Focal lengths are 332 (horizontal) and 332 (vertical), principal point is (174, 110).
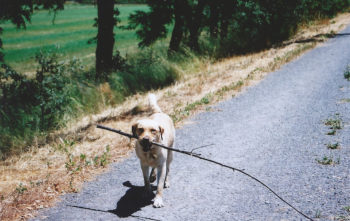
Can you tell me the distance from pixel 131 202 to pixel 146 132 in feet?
3.74

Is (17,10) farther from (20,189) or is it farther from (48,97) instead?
(20,189)

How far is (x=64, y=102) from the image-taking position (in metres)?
8.81

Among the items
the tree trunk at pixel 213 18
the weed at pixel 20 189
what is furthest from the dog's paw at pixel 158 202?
the tree trunk at pixel 213 18

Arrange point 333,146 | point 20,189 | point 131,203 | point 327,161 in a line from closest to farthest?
point 131,203
point 20,189
point 327,161
point 333,146

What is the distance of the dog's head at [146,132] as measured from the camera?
384 cm

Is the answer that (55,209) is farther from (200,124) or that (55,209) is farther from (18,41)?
(18,41)

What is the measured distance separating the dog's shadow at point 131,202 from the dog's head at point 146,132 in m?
0.87

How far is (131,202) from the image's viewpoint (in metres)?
4.44

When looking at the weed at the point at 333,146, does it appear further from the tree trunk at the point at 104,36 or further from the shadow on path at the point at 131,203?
the tree trunk at the point at 104,36

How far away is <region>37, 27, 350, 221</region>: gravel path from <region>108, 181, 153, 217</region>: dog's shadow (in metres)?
0.01

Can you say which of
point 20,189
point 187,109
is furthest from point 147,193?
point 187,109

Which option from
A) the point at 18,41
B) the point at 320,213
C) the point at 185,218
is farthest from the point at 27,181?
the point at 18,41

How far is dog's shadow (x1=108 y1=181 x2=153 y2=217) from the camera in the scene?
4.21 meters

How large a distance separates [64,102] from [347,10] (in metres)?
29.2
